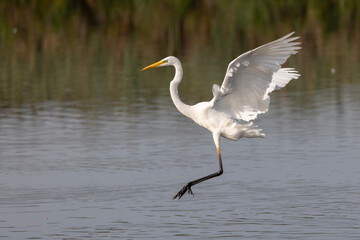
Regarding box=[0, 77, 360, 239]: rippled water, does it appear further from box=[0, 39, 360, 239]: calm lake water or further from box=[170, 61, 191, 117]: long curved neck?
box=[170, 61, 191, 117]: long curved neck

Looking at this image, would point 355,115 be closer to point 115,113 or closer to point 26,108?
point 115,113

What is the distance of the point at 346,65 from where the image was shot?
19.9 metres

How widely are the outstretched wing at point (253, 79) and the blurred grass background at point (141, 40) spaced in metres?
6.92

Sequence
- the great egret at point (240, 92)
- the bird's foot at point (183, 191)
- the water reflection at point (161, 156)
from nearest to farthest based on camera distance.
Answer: the water reflection at point (161, 156)
the great egret at point (240, 92)
the bird's foot at point (183, 191)

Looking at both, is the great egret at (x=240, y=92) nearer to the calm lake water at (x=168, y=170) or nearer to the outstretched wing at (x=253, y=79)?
the outstretched wing at (x=253, y=79)

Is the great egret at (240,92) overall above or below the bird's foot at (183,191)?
above

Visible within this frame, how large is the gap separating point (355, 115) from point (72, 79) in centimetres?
685

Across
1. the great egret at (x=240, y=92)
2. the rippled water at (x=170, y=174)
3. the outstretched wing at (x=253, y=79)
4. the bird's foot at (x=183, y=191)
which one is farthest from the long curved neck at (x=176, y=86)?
the rippled water at (x=170, y=174)

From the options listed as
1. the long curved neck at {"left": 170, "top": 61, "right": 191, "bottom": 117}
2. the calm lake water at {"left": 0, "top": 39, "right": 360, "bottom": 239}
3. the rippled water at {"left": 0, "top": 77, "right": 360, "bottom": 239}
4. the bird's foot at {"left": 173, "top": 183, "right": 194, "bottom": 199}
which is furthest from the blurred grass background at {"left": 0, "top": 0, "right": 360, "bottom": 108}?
the bird's foot at {"left": 173, "top": 183, "right": 194, "bottom": 199}

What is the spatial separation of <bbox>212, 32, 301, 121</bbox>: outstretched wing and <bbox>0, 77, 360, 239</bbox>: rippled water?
903mm

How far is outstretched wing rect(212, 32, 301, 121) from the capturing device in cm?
902

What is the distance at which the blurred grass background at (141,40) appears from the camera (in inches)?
733

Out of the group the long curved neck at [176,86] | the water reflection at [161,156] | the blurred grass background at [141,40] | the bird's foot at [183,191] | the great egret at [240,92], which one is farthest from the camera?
the blurred grass background at [141,40]

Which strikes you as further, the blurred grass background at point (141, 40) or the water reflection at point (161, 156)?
the blurred grass background at point (141, 40)
